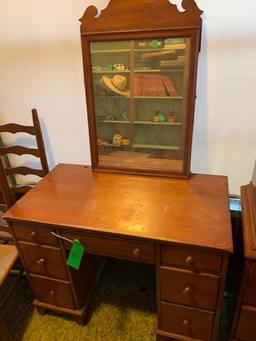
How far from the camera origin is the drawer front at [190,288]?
3.08ft

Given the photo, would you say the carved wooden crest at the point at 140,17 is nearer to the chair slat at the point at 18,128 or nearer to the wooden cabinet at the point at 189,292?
the chair slat at the point at 18,128

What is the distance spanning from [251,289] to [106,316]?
0.84 metres

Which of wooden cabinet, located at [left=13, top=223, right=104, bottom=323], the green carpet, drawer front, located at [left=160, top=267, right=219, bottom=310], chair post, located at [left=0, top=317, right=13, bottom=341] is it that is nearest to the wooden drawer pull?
drawer front, located at [left=160, top=267, right=219, bottom=310]

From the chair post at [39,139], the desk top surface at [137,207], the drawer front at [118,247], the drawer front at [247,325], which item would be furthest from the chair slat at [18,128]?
the drawer front at [247,325]

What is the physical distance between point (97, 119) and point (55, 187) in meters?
0.42

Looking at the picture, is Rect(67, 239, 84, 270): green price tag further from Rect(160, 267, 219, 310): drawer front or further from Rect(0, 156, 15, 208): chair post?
Rect(0, 156, 15, 208): chair post

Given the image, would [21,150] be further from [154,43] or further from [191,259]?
[191,259]

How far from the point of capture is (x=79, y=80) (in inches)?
53.4

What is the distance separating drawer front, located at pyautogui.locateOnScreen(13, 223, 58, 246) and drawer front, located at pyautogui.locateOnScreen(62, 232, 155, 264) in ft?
0.26

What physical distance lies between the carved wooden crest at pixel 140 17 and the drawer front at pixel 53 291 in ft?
4.00

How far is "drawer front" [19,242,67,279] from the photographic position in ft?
3.67

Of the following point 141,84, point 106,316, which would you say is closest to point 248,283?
point 106,316

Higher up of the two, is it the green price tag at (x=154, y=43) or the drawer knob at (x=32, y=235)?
the green price tag at (x=154, y=43)

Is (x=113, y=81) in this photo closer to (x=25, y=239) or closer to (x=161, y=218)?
(x=161, y=218)
